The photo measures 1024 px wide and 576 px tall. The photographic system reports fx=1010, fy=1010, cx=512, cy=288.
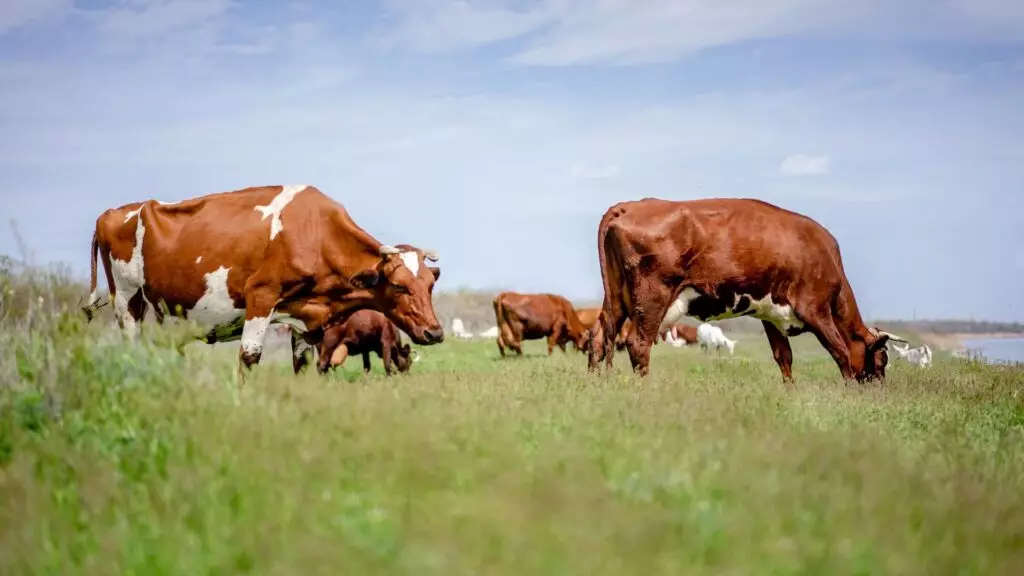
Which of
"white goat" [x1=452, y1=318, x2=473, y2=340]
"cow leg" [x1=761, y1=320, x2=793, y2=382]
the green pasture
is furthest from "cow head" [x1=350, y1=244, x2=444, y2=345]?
"white goat" [x1=452, y1=318, x2=473, y2=340]

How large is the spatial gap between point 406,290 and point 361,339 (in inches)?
185

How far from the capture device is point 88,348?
644cm

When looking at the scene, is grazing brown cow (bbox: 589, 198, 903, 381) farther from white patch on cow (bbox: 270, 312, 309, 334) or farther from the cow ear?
white patch on cow (bbox: 270, 312, 309, 334)

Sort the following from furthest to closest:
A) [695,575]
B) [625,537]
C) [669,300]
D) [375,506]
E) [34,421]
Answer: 1. [669,300]
2. [34,421]
3. [375,506]
4. [625,537]
5. [695,575]

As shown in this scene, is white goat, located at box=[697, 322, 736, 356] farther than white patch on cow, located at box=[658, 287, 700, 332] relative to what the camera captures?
Yes

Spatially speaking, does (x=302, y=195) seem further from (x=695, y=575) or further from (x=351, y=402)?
(x=695, y=575)

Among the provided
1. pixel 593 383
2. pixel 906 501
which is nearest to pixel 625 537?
pixel 906 501

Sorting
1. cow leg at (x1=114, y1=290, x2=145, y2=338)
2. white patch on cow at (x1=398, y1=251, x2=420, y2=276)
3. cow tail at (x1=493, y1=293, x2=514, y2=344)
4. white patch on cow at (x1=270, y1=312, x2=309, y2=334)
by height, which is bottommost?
cow tail at (x1=493, y1=293, x2=514, y2=344)

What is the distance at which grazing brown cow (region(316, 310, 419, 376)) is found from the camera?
14992 mm

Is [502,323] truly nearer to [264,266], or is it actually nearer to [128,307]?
[128,307]

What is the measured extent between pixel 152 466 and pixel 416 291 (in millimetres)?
6008

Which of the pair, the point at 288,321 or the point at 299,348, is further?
the point at 299,348

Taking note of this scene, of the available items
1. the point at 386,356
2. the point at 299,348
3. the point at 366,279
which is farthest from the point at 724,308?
the point at 386,356

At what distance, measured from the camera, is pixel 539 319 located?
86.0 ft
